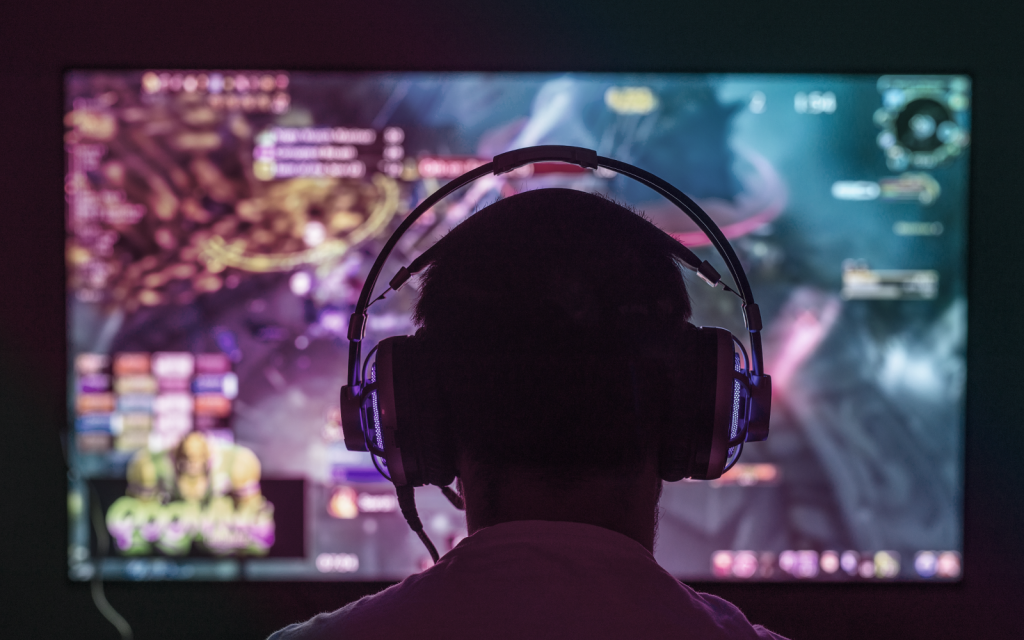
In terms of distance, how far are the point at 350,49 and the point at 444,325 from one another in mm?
1520

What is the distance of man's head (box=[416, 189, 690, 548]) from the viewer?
717mm

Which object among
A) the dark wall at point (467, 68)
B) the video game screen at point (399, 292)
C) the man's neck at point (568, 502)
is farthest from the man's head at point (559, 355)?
the dark wall at point (467, 68)

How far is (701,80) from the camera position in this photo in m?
1.90

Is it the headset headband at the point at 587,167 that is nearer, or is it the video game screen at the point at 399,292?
the headset headband at the point at 587,167

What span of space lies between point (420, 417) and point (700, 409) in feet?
1.11

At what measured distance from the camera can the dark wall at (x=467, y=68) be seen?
6.53ft

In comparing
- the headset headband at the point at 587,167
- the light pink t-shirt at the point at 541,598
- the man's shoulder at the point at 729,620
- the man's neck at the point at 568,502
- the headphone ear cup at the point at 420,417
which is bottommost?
the man's shoulder at the point at 729,620

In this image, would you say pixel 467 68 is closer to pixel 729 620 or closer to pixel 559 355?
pixel 559 355

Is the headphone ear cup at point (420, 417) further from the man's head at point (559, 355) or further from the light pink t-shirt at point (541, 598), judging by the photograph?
the light pink t-shirt at point (541, 598)

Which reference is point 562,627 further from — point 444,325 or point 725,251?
point 725,251

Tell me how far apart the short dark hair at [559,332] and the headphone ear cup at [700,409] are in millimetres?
63

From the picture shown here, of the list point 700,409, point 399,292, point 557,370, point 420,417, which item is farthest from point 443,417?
point 399,292

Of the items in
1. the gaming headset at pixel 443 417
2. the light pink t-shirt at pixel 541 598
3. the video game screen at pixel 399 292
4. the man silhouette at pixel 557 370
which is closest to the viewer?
the light pink t-shirt at pixel 541 598

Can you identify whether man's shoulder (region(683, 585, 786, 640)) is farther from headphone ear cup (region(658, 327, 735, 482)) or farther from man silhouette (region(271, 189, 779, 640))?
headphone ear cup (region(658, 327, 735, 482))
